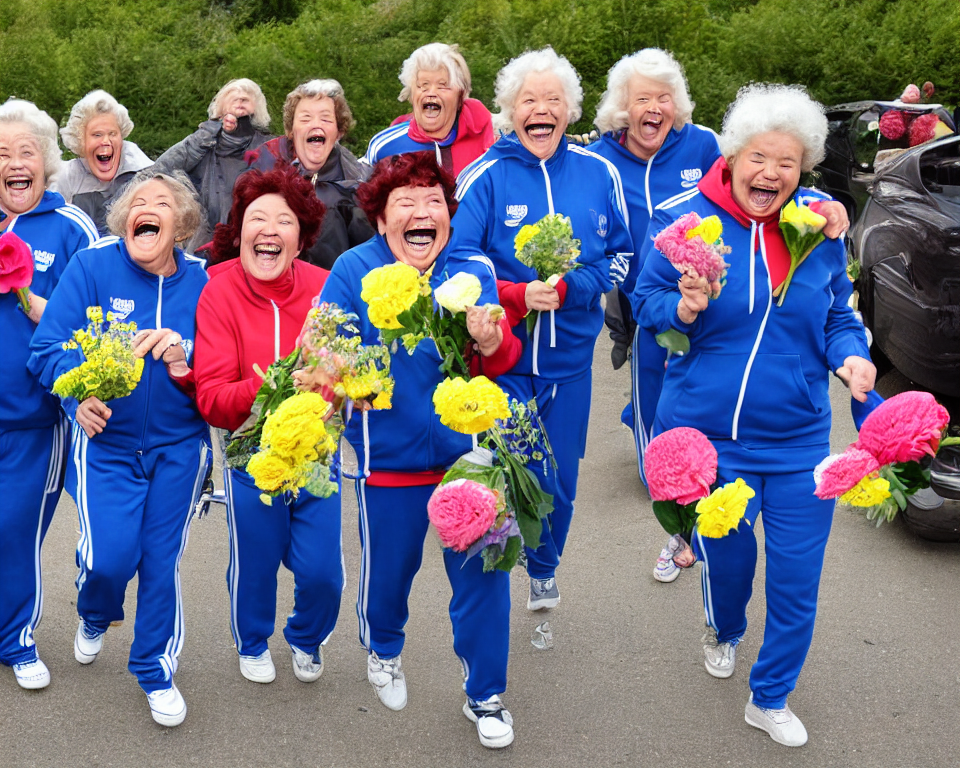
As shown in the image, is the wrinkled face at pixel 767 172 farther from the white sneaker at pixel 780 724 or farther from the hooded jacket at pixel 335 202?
the hooded jacket at pixel 335 202

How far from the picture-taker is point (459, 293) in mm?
4164

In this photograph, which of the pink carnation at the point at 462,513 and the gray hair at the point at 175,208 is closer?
the pink carnation at the point at 462,513

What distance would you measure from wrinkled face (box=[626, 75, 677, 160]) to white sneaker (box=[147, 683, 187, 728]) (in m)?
3.47

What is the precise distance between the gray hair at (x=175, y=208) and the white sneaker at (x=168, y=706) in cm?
178

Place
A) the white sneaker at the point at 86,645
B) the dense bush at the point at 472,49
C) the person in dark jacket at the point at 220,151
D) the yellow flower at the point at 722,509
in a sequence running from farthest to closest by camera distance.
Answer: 1. the dense bush at the point at 472,49
2. the person in dark jacket at the point at 220,151
3. the white sneaker at the point at 86,645
4. the yellow flower at the point at 722,509

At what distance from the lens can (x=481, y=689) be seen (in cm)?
460

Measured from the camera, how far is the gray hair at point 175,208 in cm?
479

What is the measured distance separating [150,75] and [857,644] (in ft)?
34.5

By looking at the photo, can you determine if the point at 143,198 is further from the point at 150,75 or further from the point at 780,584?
the point at 150,75

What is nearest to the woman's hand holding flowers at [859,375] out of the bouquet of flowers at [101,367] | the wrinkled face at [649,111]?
the wrinkled face at [649,111]

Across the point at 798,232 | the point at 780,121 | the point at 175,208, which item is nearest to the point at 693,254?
the point at 798,232

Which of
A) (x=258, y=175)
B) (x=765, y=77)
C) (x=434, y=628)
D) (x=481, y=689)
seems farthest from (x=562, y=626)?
(x=765, y=77)

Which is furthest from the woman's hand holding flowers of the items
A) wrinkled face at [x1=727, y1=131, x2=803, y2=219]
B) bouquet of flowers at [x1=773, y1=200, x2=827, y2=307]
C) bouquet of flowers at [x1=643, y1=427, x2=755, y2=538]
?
wrinkled face at [x1=727, y1=131, x2=803, y2=219]

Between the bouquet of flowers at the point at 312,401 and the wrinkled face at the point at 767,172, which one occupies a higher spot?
the wrinkled face at the point at 767,172
